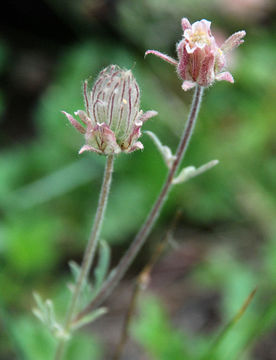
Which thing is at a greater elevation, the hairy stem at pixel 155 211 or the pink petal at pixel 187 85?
the pink petal at pixel 187 85

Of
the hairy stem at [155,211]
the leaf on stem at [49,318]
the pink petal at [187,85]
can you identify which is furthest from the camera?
the leaf on stem at [49,318]

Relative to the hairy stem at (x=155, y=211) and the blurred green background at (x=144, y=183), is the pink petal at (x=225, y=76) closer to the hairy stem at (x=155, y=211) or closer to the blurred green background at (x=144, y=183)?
the hairy stem at (x=155, y=211)

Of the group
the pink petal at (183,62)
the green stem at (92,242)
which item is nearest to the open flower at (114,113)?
the green stem at (92,242)

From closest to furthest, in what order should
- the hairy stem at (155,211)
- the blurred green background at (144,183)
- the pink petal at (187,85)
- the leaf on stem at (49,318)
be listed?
Result: the pink petal at (187,85) → the hairy stem at (155,211) → the leaf on stem at (49,318) → the blurred green background at (144,183)

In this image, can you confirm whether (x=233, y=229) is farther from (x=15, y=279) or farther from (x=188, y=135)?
(x=188, y=135)

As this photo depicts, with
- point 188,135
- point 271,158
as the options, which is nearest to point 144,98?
point 271,158

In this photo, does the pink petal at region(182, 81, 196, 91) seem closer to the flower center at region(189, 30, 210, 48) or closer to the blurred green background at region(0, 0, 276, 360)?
the flower center at region(189, 30, 210, 48)
